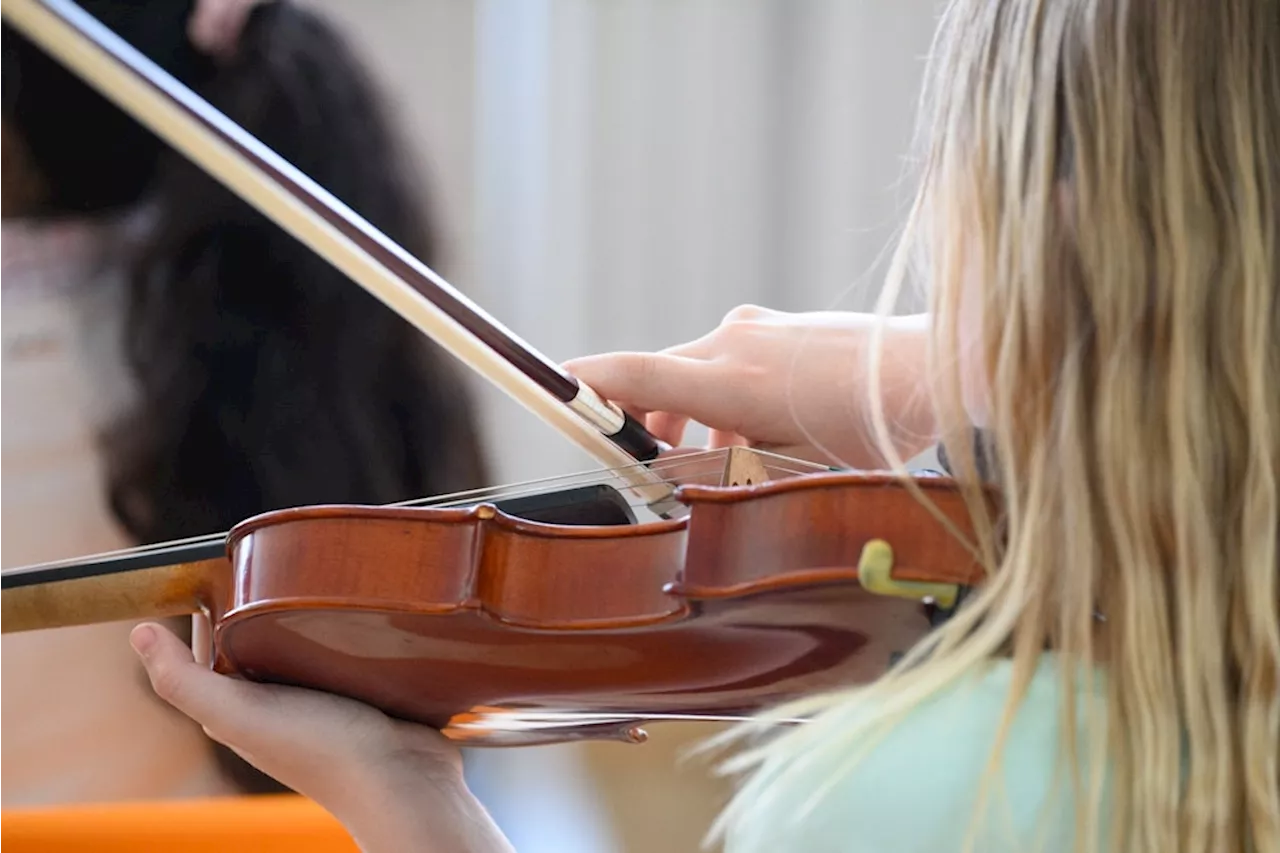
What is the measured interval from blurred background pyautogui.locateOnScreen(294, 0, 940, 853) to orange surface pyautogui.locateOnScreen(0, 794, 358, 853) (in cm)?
23

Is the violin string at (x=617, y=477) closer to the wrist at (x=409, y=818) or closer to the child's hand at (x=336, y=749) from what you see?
the child's hand at (x=336, y=749)

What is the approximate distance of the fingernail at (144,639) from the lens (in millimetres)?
826

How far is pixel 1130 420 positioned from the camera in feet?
1.86

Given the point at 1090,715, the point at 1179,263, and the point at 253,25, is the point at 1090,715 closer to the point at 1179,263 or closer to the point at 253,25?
the point at 1179,263

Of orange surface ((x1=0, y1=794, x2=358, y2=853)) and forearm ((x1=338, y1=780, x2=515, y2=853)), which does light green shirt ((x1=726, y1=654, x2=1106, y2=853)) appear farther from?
orange surface ((x1=0, y1=794, x2=358, y2=853))

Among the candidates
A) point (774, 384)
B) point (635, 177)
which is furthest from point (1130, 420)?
point (635, 177)

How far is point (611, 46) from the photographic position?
1.41 meters

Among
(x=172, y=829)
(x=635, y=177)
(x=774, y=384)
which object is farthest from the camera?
(x=635, y=177)

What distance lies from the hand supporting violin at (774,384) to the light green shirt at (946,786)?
0.41 m

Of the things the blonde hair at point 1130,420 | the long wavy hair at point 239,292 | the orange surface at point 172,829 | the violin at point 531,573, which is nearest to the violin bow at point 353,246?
the violin at point 531,573

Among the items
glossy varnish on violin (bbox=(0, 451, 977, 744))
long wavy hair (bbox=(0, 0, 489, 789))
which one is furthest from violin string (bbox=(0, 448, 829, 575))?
long wavy hair (bbox=(0, 0, 489, 789))

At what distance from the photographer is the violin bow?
844 mm

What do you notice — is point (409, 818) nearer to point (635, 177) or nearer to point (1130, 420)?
point (1130, 420)

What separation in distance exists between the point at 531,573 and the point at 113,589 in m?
0.34
